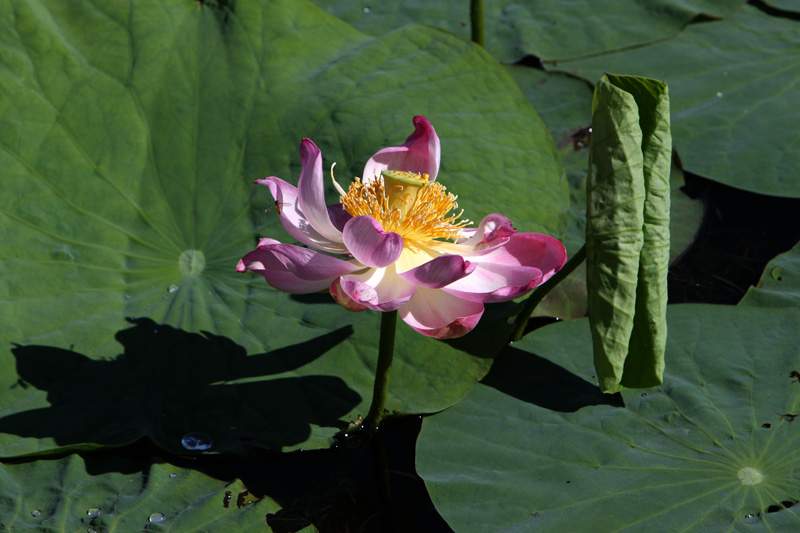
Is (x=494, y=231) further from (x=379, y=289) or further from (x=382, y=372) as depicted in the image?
(x=382, y=372)

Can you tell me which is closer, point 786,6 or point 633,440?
point 633,440

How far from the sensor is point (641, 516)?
1.57m

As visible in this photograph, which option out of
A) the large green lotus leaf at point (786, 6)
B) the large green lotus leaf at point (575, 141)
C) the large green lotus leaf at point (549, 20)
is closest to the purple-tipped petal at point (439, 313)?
the large green lotus leaf at point (575, 141)

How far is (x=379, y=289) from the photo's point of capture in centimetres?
153

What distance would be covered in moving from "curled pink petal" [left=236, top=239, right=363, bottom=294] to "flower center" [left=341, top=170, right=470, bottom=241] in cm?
16

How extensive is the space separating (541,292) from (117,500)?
1184 millimetres

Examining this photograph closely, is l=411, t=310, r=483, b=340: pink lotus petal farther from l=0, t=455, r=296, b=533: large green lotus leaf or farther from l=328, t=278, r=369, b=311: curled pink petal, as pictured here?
l=0, t=455, r=296, b=533: large green lotus leaf

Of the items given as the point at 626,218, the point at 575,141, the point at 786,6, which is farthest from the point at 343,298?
the point at 786,6

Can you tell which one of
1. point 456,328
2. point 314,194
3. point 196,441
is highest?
point 314,194

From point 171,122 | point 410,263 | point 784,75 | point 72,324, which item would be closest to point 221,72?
point 171,122

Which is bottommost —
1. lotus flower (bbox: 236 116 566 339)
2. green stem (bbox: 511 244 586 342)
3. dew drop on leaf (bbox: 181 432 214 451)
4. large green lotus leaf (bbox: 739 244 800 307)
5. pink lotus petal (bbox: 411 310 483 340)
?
dew drop on leaf (bbox: 181 432 214 451)

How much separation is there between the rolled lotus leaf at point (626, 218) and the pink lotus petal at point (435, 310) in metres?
0.29

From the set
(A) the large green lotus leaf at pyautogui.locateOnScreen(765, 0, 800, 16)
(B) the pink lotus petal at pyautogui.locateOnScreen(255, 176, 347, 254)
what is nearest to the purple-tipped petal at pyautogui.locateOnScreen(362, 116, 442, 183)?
(B) the pink lotus petal at pyautogui.locateOnScreen(255, 176, 347, 254)

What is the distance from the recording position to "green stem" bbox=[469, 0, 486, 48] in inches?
112
